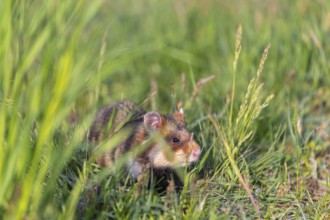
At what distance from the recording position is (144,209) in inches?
160

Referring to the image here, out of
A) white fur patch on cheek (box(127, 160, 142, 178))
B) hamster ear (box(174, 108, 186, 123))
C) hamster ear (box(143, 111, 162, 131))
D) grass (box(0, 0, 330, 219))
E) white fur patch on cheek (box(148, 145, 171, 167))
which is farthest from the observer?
hamster ear (box(174, 108, 186, 123))

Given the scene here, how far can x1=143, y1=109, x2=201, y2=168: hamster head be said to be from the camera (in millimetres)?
4785

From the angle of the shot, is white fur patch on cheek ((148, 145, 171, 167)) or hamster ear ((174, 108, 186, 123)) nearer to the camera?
white fur patch on cheek ((148, 145, 171, 167))

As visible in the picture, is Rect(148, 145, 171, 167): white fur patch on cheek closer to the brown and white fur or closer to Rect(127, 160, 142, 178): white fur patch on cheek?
the brown and white fur

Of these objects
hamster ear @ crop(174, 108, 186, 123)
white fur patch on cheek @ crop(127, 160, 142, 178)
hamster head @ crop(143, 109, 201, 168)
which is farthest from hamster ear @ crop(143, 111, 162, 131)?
white fur patch on cheek @ crop(127, 160, 142, 178)

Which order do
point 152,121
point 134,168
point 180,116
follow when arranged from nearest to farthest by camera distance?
1. point 134,168
2. point 152,121
3. point 180,116

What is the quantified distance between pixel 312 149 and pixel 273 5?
3.13 meters

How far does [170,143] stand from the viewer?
499cm

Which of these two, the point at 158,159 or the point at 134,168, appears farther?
the point at 158,159

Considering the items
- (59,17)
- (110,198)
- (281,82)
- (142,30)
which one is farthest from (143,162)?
(142,30)

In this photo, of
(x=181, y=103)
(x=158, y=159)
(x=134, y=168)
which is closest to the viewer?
(x=134, y=168)

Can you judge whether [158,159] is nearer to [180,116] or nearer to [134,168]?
[134,168]

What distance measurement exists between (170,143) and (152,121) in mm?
218

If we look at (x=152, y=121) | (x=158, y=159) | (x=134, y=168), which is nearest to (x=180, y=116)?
(x=152, y=121)
